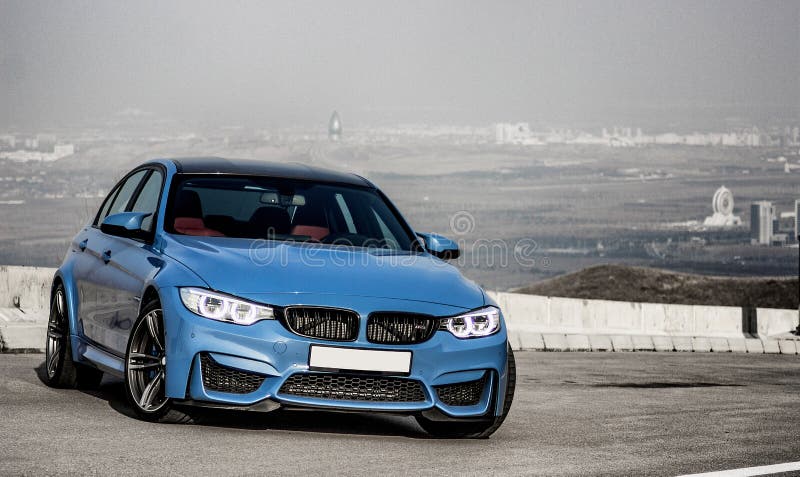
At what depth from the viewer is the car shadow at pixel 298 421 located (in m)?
A: 7.98

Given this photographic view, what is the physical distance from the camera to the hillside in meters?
77.1

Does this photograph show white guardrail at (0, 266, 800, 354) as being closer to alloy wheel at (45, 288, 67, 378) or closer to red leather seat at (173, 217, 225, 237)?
alloy wheel at (45, 288, 67, 378)

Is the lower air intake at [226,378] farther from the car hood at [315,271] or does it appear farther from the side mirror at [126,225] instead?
the side mirror at [126,225]

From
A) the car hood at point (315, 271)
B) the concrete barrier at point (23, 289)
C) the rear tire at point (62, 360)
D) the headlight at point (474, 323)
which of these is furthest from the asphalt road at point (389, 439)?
the concrete barrier at point (23, 289)

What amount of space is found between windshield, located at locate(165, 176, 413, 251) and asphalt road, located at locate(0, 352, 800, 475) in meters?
1.15

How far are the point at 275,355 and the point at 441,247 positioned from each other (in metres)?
2.22

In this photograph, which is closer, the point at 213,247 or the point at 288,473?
the point at 288,473

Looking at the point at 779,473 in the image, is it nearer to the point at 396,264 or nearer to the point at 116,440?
the point at 396,264

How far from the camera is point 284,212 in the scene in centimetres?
895

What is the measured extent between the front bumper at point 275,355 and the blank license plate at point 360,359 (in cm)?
3

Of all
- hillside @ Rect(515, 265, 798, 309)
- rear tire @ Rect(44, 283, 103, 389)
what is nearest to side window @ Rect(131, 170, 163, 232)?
rear tire @ Rect(44, 283, 103, 389)

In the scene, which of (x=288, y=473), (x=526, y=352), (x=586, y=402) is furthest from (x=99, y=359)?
(x=526, y=352)

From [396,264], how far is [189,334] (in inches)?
56.1

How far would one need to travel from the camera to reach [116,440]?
7133 millimetres
